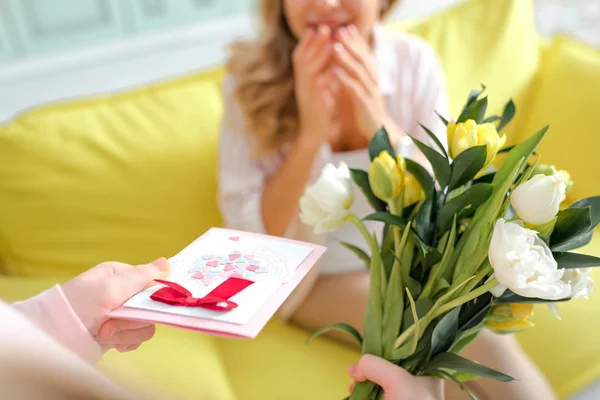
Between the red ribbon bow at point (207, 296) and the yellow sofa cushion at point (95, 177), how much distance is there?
1.61ft

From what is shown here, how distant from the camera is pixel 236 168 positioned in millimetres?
1051

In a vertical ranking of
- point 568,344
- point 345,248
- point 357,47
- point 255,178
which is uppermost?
point 357,47

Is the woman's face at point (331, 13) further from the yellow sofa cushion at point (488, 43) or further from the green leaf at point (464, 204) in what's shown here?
the green leaf at point (464, 204)

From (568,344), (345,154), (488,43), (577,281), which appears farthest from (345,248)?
(488,43)

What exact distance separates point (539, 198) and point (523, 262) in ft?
0.19

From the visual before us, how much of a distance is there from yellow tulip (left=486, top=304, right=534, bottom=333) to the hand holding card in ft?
0.66

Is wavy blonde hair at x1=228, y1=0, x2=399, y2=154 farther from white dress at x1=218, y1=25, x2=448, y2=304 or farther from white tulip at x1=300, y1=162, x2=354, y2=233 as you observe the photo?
white tulip at x1=300, y1=162, x2=354, y2=233

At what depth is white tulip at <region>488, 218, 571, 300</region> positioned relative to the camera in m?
0.47

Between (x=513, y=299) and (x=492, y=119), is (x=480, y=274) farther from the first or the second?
(x=492, y=119)

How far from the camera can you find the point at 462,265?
1.84ft

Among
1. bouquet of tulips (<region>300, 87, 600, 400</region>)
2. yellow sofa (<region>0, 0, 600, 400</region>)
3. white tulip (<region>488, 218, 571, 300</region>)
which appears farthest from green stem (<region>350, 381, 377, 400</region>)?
white tulip (<region>488, 218, 571, 300</region>)

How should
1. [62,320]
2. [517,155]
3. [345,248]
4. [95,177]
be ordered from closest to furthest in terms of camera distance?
[62,320] → [517,155] → [345,248] → [95,177]

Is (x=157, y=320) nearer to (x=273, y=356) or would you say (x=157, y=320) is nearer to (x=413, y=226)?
(x=413, y=226)

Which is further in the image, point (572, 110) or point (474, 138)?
point (572, 110)
